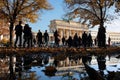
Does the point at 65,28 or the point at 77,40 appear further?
the point at 65,28

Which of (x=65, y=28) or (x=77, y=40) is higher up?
(x=65, y=28)

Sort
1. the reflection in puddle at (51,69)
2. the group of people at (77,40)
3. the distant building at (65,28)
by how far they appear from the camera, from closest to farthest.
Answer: the reflection in puddle at (51,69), the group of people at (77,40), the distant building at (65,28)

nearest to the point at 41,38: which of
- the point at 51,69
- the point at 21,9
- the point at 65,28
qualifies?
the point at 21,9

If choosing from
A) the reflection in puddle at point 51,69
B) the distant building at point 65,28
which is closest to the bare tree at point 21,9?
the reflection in puddle at point 51,69

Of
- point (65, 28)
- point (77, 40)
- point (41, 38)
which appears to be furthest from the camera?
point (65, 28)

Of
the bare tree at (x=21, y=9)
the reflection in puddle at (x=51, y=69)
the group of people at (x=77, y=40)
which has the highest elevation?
the bare tree at (x=21, y=9)

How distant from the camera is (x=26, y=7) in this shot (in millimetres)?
38062

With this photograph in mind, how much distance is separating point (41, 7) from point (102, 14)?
9.05 metres

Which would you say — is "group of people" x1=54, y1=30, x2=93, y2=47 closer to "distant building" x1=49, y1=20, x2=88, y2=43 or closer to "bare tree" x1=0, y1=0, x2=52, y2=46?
"bare tree" x1=0, y1=0, x2=52, y2=46

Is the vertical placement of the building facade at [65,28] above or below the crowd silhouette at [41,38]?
above

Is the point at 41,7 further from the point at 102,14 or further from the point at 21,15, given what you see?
A: the point at 102,14

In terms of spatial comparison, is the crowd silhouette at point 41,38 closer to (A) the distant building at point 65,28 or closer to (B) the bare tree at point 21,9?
(B) the bare tree at point 21,9

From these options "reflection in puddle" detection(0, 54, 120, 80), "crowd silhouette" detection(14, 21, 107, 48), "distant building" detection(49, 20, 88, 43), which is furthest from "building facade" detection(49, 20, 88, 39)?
"reflection in puddle" detection(0, 54, 120, 80)

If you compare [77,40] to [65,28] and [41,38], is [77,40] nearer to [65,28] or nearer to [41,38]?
[41,38]
